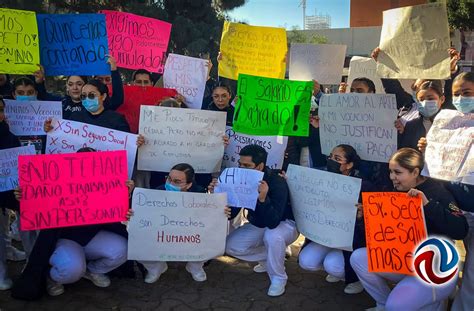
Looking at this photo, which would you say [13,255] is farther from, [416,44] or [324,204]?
[416,44]

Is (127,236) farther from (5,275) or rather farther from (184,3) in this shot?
(184,3)

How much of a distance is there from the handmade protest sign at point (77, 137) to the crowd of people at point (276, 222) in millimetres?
123

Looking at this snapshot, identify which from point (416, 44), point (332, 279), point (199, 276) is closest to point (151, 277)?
point (199, 276)

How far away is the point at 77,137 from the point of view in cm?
450

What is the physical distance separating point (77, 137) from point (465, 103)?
140 inches

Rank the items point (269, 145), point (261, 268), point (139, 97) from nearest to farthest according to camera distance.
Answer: point (261, 268)
point (269, 145)
point (139, 97)

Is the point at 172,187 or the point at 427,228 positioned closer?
the point at 427,228

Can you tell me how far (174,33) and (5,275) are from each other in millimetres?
11242

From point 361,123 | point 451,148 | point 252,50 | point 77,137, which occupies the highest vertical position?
point 252,50

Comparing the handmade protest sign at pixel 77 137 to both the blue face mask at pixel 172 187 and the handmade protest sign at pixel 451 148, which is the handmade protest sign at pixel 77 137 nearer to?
the blue face mask at pixel 172 187

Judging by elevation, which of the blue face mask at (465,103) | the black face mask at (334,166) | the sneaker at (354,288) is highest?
the blue face mask at (465,103)

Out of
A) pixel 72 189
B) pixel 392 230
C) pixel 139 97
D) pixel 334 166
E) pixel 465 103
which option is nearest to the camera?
pixel 392 230

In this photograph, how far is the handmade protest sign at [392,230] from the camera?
349cm

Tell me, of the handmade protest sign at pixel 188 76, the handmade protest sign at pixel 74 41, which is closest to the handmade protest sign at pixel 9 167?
the handmade protest sign at pixel 74 41
